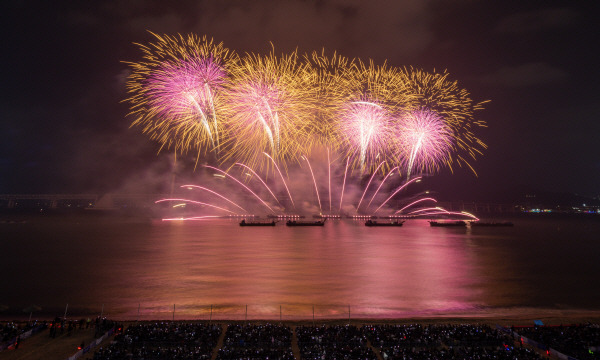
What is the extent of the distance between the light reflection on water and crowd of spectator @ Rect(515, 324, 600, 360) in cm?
626

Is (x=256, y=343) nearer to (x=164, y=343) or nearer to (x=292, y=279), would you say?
(x=164, y=343)

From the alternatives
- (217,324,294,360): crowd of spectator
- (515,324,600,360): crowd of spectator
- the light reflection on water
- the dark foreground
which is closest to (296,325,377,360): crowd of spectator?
the dark foreground

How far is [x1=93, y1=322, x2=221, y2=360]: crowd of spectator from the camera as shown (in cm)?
1291

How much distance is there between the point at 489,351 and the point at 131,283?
27.1m

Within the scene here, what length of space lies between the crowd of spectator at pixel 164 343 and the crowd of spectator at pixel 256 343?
66cm

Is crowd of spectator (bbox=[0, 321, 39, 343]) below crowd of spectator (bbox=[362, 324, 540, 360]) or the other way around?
the other way around

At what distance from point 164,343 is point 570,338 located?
56.5ft

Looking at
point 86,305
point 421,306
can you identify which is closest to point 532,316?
point 421,306

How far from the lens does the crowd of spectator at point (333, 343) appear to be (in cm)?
1303

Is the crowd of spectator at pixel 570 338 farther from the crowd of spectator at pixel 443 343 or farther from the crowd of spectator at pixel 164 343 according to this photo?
the crowd of spectator at pixel 164 343

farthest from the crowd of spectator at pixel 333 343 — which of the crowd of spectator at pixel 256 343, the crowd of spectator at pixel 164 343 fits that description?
the crowd of spectator at pixel 164 343

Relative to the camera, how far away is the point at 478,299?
83.0 feet

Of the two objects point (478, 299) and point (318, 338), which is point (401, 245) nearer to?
point (478, 299)

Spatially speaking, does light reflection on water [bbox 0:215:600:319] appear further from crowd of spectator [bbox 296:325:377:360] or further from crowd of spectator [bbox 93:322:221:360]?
crowd of spectator [bbox 296:325:377:360]
